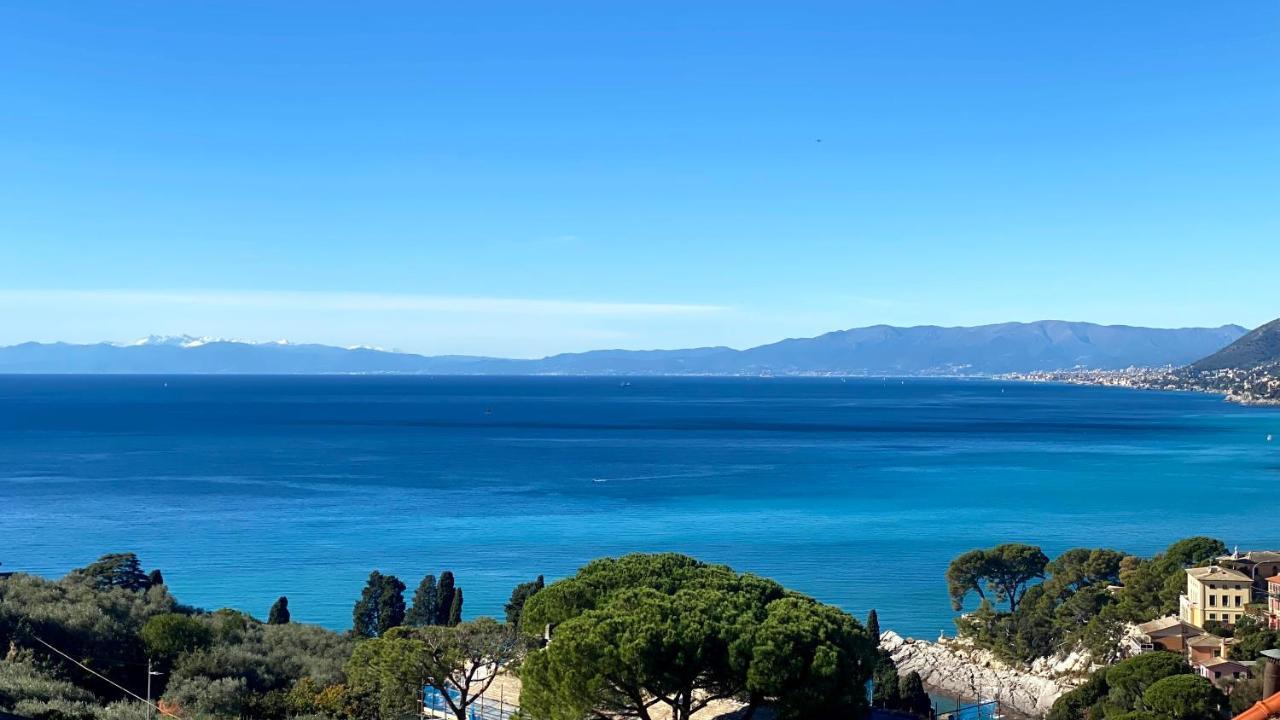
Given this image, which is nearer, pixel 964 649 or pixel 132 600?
pixel 132 600

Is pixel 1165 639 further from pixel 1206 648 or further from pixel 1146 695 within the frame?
pixel 1146 695

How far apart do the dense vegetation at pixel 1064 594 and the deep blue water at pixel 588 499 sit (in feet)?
6.48

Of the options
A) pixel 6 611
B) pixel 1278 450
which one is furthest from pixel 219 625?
Result: pixel 1278 450

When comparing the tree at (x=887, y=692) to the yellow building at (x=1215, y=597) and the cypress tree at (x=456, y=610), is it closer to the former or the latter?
the yellow building at (x=1215, y=597)

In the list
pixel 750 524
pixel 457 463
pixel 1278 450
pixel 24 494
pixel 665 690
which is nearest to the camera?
pixel 665 690

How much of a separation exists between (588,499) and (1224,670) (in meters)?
37.1

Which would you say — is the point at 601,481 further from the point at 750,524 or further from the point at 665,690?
the point at 665,690

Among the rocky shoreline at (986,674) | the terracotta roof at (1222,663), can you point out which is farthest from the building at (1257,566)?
the terracotta roof at (1222,663)

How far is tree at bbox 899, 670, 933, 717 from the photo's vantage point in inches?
949

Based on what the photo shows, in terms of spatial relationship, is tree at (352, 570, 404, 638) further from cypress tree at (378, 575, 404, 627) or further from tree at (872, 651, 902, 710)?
tree at (872, 651, 902, 710)

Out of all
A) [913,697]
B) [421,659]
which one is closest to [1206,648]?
[913,697]

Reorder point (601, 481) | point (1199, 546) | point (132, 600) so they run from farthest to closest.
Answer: point (601, 481) < point (1199, 546) < point (132, 600)

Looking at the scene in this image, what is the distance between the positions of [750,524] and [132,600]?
99.1ft

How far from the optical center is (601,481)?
6475cm
